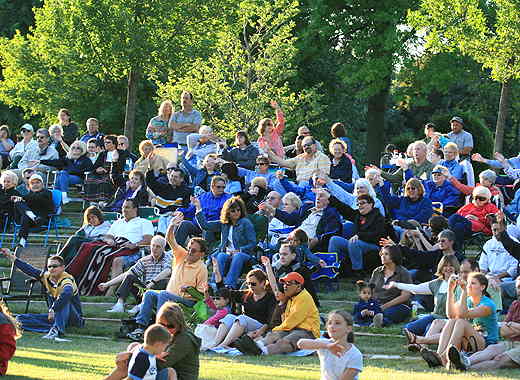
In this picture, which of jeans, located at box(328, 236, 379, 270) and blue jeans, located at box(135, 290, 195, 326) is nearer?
blue jeans, located at box(135, 290, 195, 326)

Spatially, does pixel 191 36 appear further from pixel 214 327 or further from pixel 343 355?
pixel 343 355

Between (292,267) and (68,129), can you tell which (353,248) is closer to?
(292,267)

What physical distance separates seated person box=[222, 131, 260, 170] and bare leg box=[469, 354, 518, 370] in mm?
9219

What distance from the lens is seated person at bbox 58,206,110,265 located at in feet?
60.1

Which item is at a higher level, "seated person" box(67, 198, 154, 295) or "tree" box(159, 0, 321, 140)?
"tree" box(159, 0, 321, 140)

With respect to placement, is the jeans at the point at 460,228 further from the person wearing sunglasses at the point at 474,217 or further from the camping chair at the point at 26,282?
the camping chair at the point at 26,282

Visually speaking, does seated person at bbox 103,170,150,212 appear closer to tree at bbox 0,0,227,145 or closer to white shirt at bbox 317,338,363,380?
tree at bbox 0,0,227,145

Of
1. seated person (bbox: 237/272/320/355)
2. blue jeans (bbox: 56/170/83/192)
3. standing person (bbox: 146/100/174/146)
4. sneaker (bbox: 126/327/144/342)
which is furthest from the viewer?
standing person (bbox: 146/100/174/146)

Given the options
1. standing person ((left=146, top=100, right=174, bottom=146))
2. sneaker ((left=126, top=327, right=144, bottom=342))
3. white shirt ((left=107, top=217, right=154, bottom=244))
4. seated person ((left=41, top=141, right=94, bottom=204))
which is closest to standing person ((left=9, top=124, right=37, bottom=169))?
seated person ((left=41, top=141, right=94, bottom=204))

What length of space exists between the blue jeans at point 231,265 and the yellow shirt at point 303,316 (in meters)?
2.70

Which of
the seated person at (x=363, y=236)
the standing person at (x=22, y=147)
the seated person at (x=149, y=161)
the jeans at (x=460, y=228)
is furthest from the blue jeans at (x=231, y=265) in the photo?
the standing person at (x=22, y=147)

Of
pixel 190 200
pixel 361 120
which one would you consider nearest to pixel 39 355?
pixel 190 200

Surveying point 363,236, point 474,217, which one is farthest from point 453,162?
point 363,236

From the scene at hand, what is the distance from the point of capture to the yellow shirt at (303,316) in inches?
547
